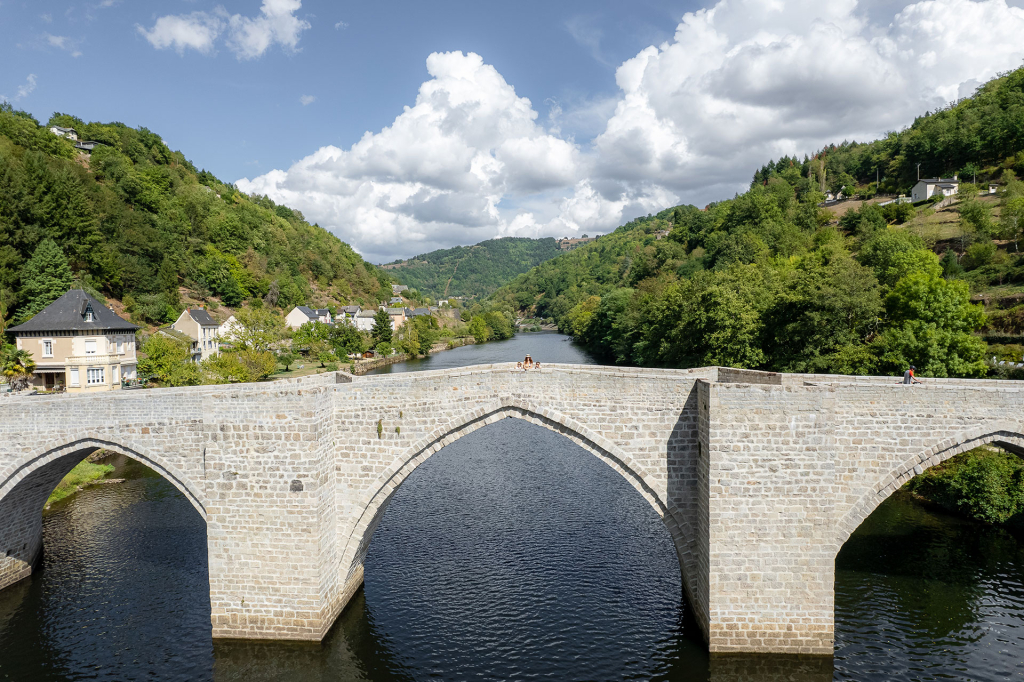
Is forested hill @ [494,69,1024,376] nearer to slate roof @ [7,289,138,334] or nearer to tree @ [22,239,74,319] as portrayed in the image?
slate roof @ [7,289,138,334]

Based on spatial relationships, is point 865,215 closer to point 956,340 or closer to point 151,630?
point 956,340

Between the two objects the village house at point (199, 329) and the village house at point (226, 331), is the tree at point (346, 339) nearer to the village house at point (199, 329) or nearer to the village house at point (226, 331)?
the village house at point (226, 331)

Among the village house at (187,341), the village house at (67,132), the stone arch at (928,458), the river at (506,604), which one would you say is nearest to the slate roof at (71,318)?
the village house at (187,341)

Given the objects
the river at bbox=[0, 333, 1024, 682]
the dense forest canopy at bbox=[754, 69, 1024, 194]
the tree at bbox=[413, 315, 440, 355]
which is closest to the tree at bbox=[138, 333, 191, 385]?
the river at bbox=[0, 333, 1024, 682]

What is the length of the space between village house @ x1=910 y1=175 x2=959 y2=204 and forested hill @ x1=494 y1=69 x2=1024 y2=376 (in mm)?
1791

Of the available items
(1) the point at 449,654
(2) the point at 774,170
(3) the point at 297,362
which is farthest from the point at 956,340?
(2) the point at 774,170

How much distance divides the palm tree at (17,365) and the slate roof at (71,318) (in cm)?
132

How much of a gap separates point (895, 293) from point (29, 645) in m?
34.8

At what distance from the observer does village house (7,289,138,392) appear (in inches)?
1229

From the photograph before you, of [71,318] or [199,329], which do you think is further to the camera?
[199,329]

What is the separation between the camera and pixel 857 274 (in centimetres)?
2756

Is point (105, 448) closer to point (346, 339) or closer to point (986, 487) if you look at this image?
Result: point (986, 487)

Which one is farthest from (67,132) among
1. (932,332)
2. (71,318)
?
(932,332)

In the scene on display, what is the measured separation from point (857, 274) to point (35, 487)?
3400cm
